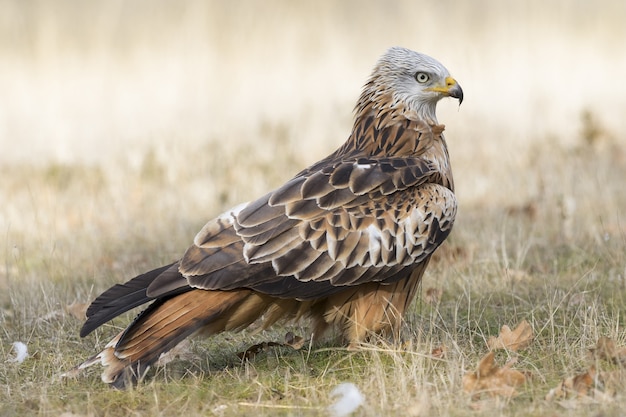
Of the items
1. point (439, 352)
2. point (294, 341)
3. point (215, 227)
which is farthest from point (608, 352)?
point (215, 227)

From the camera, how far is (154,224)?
8.80m

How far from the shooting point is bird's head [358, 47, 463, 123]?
239 inches

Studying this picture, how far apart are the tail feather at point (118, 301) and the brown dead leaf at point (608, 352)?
207 cm

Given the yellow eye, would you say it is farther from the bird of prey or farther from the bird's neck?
the bird of prey

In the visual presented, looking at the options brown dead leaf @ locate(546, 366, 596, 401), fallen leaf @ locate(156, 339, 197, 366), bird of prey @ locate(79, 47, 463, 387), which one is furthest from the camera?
fallen leaf @ locate(156, 339, 197, 366)

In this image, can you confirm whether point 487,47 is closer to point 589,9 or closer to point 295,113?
point 295,113

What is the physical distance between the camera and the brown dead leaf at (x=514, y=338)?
5395 mm

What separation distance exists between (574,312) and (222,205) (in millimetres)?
4185

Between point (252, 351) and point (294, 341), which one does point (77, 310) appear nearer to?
point (252, 351)

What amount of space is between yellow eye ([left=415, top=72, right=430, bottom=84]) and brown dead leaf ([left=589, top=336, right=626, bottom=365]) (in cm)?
196

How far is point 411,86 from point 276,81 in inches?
307

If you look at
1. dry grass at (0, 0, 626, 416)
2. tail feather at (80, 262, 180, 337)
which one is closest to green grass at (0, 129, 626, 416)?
dry grass at (0, 0, 626, 416)

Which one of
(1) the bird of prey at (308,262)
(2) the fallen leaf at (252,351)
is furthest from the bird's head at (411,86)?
(2) the fallen leaf at (252,351)

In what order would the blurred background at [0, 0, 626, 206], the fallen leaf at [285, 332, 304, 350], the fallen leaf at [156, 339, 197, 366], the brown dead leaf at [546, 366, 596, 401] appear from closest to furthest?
the brown dead leaf at [546, 366, 596, 401] → the fallen leaf at [156, 339, 197, 366] → the fallen leaf at [285, 332, 304, 350] → the blurred background at [0, 0, 626, 206]
